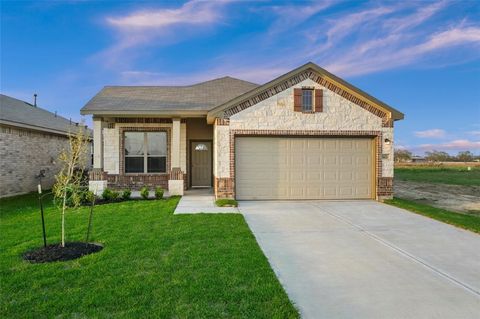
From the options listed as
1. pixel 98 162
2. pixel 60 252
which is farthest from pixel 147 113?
pixel 60 252

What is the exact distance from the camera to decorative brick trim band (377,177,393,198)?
12.5m

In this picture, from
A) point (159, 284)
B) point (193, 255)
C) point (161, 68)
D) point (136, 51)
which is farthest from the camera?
point (161, 68)

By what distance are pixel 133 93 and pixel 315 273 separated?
1378 cm

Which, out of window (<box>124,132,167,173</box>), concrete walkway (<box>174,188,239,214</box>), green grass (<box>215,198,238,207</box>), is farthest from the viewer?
window (<box>124,132,167,173</box>)

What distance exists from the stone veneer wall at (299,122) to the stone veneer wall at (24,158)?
722 centimetres

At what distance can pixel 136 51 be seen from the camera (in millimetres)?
16266

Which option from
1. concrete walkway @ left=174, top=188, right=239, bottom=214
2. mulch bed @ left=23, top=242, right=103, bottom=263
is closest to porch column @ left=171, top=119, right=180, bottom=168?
concrete walkway @ left=174, top=188, right=239, bottom=214

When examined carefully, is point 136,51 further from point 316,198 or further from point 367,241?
point 367,241

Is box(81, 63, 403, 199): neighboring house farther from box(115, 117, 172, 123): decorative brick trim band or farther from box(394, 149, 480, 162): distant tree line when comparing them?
box(394, 149, 480, 162): distant tree line

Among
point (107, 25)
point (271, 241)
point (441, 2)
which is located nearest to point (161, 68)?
point (107, 25)

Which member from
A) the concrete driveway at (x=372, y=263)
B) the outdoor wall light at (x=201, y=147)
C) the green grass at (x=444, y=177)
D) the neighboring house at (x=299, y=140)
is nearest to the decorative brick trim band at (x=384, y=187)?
the neighboring house at (x=299, y=140)

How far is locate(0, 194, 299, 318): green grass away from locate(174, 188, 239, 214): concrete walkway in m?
1.97

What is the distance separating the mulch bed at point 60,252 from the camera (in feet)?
18.5

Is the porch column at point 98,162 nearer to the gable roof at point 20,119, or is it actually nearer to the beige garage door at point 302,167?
the gable roof at point 20,119
